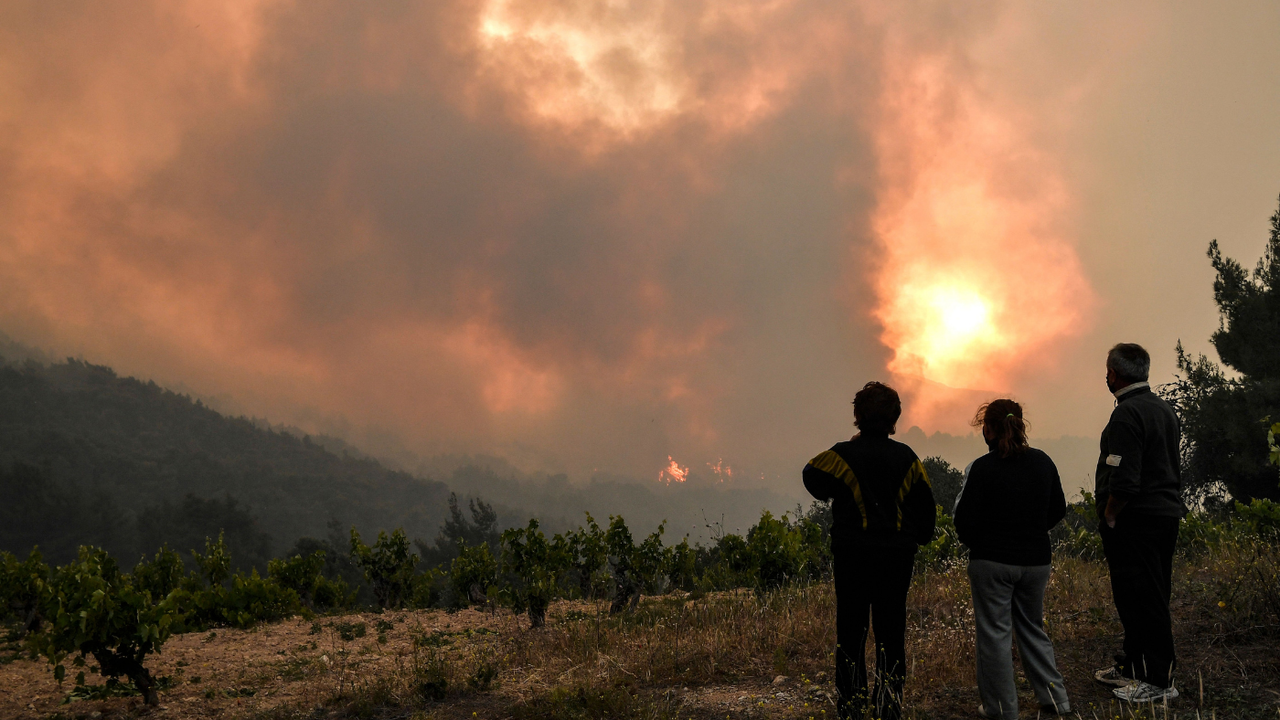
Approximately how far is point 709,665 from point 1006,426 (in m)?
3.78

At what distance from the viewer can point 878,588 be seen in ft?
14.4

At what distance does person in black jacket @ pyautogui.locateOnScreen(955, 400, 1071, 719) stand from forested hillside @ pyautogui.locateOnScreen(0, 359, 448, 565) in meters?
72.9

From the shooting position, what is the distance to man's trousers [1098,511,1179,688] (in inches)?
188

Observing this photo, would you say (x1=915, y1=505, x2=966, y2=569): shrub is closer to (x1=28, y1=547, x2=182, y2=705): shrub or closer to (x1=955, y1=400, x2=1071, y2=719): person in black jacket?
(x1=955, y1=400, x2=1071, y2=719): person in black jacket

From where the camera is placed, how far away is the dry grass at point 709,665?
549 centimetres

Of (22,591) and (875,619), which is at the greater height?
(875,619)

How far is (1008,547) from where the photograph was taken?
4.49 m

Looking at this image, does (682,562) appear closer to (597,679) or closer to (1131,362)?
(597,679)

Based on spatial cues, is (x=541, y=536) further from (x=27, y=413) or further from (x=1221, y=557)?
(x=27, y=413)

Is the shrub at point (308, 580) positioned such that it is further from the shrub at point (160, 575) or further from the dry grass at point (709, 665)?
the dry grass at point (709, 665)

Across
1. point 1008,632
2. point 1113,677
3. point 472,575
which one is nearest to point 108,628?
point 1008,632

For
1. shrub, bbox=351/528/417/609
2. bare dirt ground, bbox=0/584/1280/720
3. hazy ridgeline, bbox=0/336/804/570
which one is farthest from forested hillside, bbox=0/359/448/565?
bare dirt ground, bbox=0/584/1280/720

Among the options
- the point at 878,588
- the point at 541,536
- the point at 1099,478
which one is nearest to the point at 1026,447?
the point at 1099,478

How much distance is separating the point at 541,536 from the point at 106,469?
11831 cm
